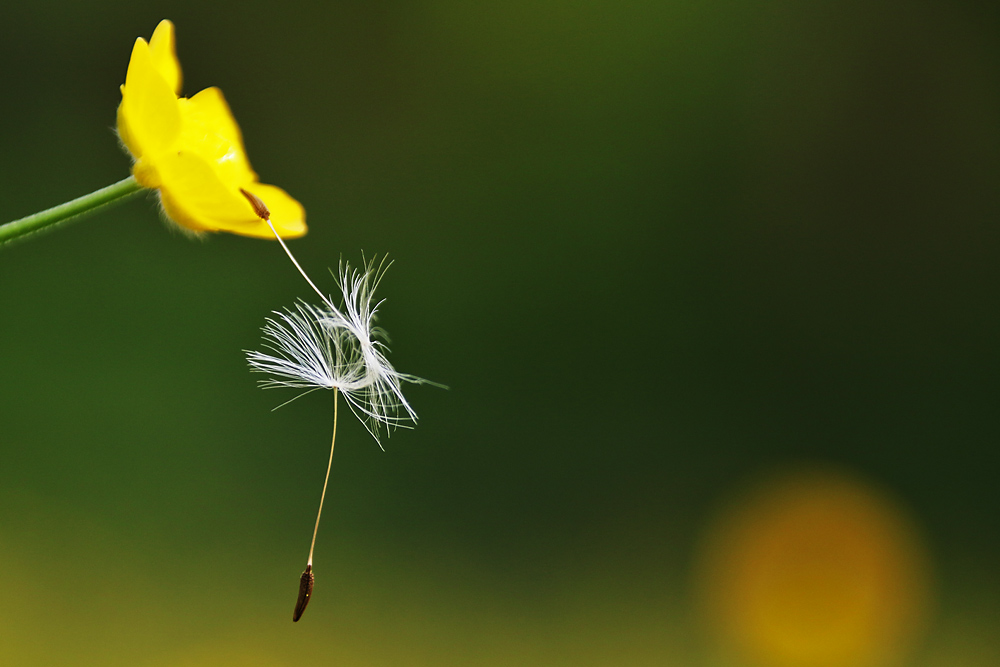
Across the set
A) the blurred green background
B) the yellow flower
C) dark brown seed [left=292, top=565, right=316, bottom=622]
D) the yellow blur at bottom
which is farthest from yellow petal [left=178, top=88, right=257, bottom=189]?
the yellow blur at bottom

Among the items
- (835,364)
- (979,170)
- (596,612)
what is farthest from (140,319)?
(979,170)

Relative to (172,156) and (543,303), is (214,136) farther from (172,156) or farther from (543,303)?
(543,303)

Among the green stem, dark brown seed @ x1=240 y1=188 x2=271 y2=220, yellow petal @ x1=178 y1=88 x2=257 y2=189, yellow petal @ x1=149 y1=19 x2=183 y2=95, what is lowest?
the green stem

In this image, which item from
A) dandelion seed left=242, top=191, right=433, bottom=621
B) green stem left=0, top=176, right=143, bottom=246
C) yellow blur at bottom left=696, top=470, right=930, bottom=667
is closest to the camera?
green stem left=0, top=176, right=143, bottom=246

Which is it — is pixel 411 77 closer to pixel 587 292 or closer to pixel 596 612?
pixel 587 292

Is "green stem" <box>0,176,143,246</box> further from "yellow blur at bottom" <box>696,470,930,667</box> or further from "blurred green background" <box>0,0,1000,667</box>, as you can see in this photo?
"yellow blur at bottom" <box>696,470,930,667</box>

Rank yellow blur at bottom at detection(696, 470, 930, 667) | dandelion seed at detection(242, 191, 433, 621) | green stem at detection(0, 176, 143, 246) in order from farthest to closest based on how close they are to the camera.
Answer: yellow blur at bottom at detection(696, 470, 930, 667) → dandelion seed at detection(242, 191, 433, 621) → green stem at detection(0, 176, 143, 246)

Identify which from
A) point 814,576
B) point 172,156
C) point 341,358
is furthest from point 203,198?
point 814,576
